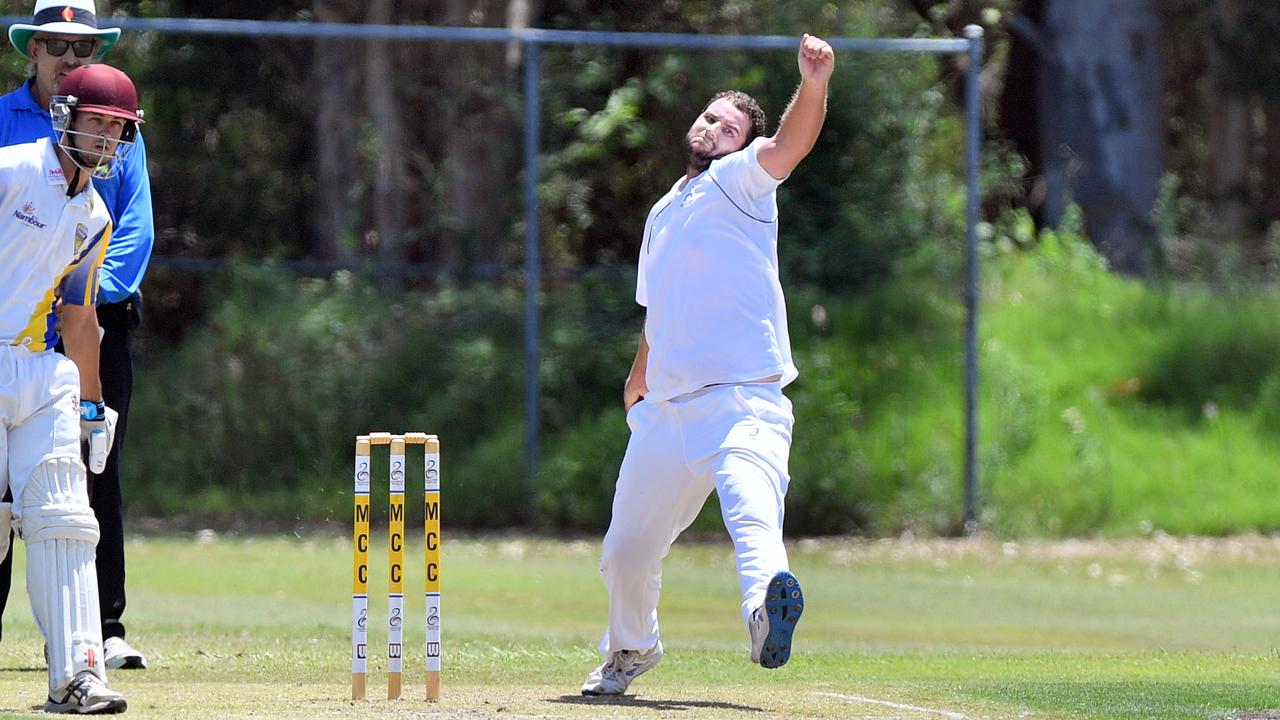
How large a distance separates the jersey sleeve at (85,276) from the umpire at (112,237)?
139 cm

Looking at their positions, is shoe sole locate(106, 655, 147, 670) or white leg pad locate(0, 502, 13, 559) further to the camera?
shoe sole locate(106, 655, 147, 670)

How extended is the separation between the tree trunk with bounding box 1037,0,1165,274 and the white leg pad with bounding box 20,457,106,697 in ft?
52.1

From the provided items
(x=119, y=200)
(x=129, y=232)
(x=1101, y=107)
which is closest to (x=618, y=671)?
(x=129, y=232)

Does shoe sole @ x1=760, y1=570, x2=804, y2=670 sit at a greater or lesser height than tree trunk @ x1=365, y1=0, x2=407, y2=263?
lesser

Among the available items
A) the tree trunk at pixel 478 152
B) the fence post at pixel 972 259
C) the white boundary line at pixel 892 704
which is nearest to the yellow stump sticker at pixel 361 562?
the white boundary line at pixel 892 704

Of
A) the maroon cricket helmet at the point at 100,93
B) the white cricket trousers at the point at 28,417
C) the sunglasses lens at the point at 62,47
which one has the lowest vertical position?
the white cricket trousers at the point at 28,417

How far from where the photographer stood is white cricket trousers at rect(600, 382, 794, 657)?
6.55m

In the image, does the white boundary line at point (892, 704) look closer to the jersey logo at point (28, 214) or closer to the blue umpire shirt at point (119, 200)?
the jersey logo at point (28, 214)

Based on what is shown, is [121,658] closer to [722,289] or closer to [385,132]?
[722,289]

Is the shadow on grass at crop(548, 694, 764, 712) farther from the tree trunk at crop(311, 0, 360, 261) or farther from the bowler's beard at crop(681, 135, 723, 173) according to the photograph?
the tree trunk at crop(311, 0, 360, 261)

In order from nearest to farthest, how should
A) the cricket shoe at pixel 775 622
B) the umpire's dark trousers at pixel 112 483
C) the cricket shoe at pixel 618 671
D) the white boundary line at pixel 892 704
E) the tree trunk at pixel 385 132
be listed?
the cricket shoe at pixel 775 622, the white boundary line at pixel 892 704, the cricket shoe at pixel 618 671, the umpire's dark trousers at pixel 112 483, the tree trunk at pixel 385 132

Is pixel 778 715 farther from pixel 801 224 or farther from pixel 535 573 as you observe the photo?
pixel 801 224

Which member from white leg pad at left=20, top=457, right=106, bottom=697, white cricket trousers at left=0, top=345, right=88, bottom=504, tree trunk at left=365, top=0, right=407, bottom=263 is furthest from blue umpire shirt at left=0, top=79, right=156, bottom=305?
tree trunk at left=365, top=0, right=407, bottom=263

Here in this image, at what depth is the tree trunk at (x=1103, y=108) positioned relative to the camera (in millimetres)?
21062
